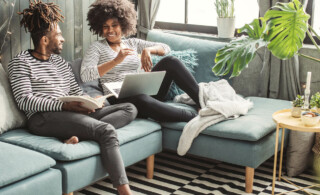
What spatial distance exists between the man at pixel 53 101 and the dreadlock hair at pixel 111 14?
0.41m

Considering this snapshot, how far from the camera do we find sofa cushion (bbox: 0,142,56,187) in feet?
6.12

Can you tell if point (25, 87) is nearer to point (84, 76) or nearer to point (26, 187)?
point (84, 76)

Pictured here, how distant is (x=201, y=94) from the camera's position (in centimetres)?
296

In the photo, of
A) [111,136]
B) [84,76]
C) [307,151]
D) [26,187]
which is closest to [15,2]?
[84,76]

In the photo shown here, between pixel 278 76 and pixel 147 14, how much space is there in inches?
54.2

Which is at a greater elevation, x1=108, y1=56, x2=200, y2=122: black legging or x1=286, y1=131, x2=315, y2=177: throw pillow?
x1=108, y1=56, x2=200, y2=122: black legging

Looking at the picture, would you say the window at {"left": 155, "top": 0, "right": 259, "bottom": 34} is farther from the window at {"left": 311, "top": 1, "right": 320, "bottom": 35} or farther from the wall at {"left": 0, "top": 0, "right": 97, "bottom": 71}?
the wall at {"left": 0, "top": 0, "right": 97, "bottom": 71}

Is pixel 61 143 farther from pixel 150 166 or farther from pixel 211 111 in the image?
pixel 211 111

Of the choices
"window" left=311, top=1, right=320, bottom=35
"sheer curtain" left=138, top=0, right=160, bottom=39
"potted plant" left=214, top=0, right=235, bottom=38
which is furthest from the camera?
"sheer curtain" left=138, top=0, right=160, bottom=39

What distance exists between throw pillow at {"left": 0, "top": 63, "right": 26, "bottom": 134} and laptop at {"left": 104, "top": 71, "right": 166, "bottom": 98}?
1.92 ft

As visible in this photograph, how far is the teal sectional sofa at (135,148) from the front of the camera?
78.0 inches

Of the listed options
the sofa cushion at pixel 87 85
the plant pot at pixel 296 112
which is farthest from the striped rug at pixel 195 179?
the sofa cushion at pixel 87 85

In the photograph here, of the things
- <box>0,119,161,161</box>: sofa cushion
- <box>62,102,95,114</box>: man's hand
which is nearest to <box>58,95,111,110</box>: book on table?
<box>62,102,95,114</box>: man's hand

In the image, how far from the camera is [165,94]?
3.15m
